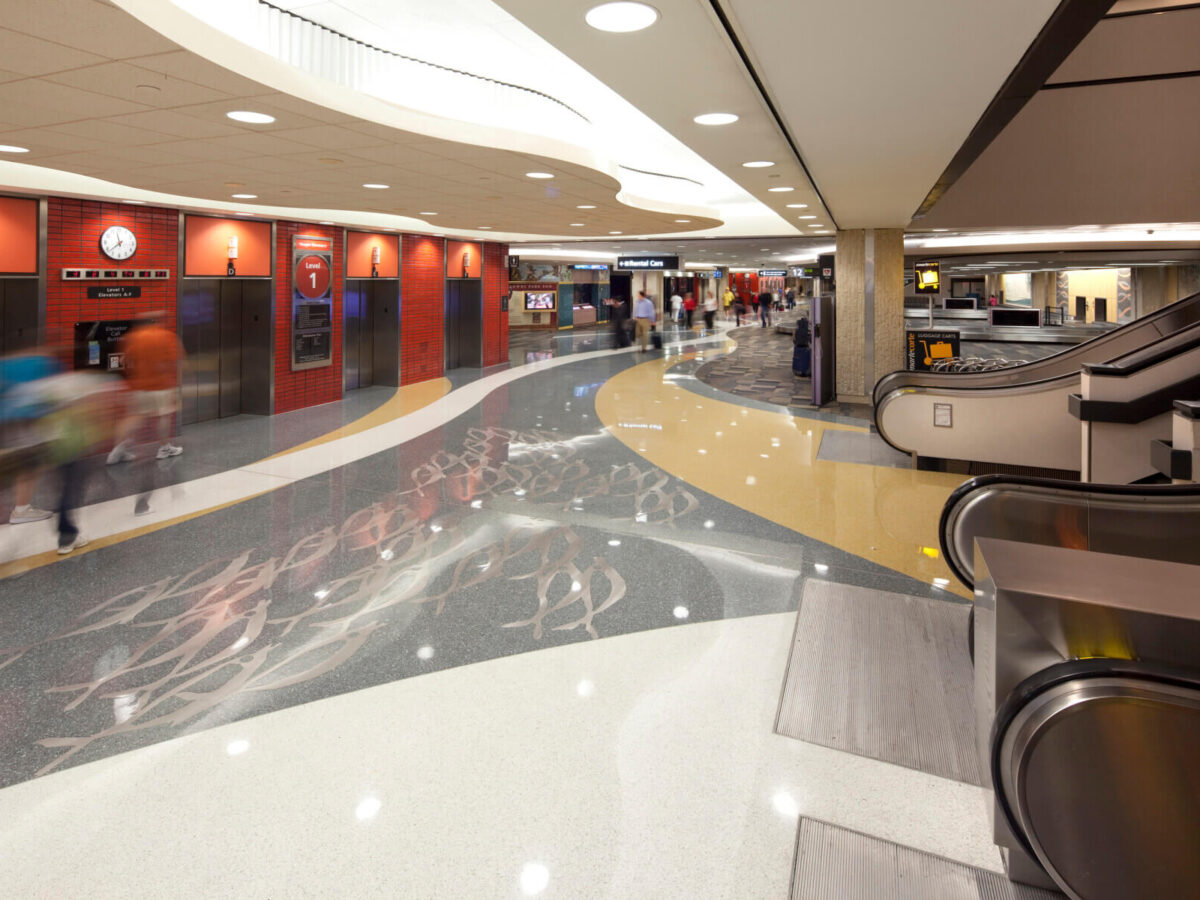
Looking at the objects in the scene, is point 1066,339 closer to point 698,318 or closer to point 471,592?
point 471,592

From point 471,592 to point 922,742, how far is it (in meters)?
2.57

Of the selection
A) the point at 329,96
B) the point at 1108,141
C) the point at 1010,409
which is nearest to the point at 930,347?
the point at 1010,409

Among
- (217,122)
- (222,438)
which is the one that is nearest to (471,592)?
(217,122)

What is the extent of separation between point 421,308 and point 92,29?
11.2 m

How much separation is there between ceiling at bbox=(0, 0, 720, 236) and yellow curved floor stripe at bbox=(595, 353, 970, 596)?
9.64 feet

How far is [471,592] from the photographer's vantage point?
439cm

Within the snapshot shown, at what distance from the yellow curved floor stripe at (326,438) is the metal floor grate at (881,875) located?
4.99 m

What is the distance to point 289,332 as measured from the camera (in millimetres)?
10812

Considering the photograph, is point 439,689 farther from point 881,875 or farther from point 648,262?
point 648,262

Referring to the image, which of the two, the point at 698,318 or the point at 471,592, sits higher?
the point at 698,318

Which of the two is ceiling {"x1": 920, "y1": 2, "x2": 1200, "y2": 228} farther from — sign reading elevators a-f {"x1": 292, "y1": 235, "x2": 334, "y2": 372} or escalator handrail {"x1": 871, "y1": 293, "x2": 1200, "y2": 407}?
sign reading elevators a-f {"x1": 292, "y1": 235, "x2": 334, "y2": 372}

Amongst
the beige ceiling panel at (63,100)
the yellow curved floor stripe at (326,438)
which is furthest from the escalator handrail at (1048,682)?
the yellow curved floor stripe at (326,438)

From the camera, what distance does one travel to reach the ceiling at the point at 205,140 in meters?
3.22

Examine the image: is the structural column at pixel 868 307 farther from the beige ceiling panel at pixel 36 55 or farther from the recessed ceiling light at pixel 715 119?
the beige ceiling panel at pixel 36 55
